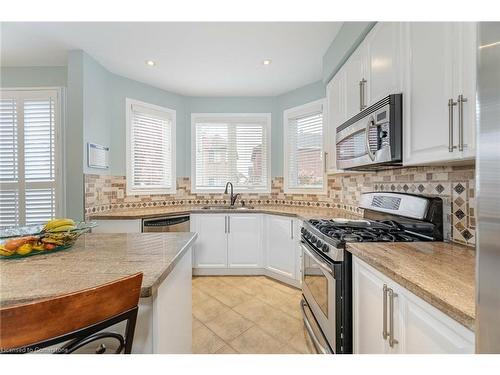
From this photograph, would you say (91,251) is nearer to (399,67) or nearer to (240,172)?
(399,67)

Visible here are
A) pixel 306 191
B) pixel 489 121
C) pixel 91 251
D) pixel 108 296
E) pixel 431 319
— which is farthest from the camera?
pixel 306 191

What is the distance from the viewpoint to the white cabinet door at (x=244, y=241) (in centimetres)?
305

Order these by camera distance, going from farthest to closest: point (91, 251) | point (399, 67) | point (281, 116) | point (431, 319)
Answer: point (281, 116) → point (399, 67) → point (91, 251) → point (431, 319)

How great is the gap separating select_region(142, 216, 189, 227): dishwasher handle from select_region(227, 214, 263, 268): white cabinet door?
603 millimetres

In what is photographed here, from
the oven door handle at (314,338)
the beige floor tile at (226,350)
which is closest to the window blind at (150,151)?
the beige floor tile at (226,350)

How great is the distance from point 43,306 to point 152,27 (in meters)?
2.29

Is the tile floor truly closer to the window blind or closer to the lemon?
the lemon

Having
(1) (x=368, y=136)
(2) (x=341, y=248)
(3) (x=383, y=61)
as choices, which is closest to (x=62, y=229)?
(2) (x=341, y=248)

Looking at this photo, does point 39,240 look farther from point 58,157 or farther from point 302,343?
point 58,157

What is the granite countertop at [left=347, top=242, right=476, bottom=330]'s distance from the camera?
2.26 feet

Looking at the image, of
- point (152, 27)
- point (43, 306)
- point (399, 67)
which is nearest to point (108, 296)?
point (43, 306)

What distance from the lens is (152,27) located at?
6.75 ft

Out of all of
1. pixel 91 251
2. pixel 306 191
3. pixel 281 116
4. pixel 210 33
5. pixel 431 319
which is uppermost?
pixel 210 33
